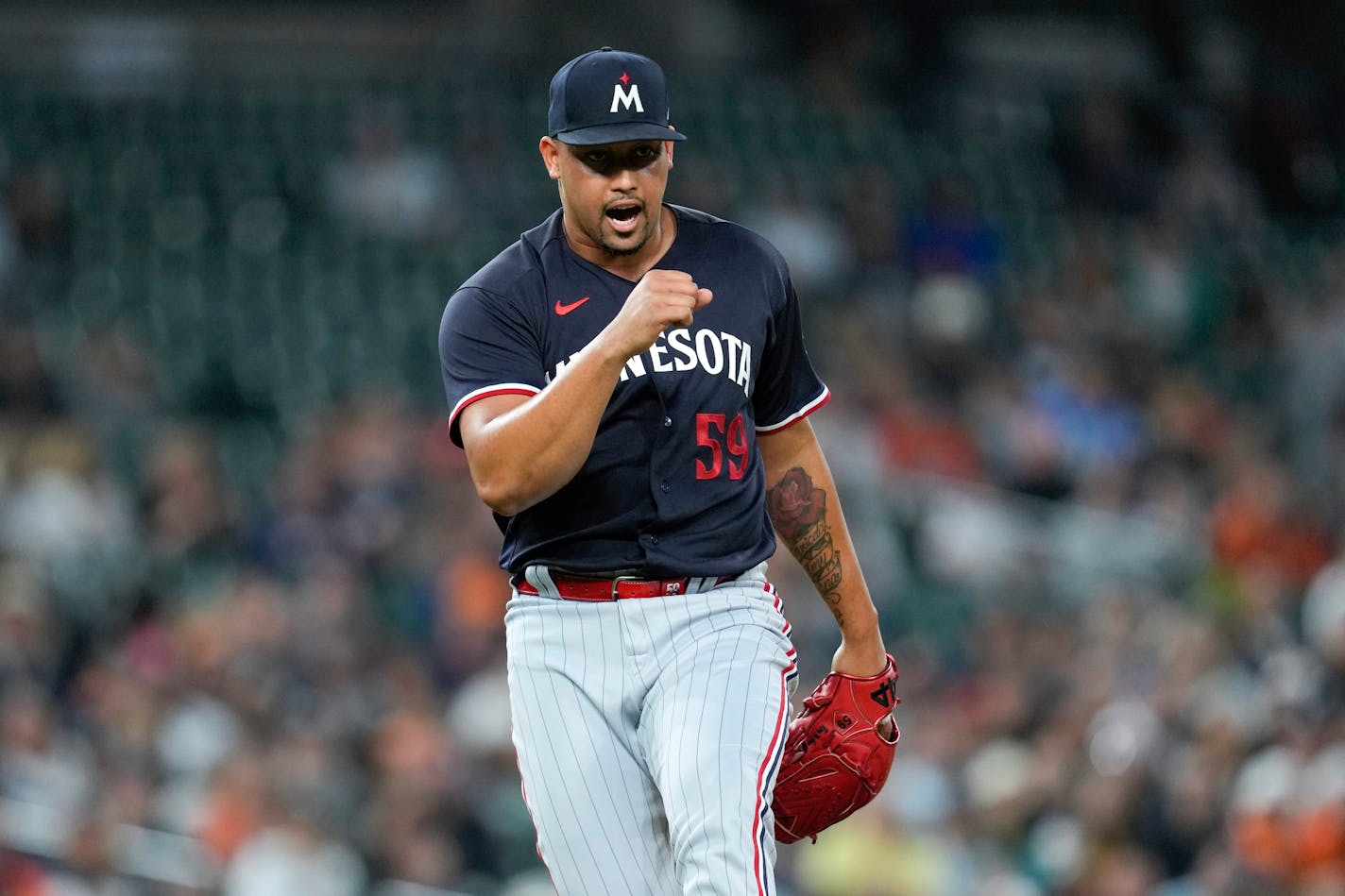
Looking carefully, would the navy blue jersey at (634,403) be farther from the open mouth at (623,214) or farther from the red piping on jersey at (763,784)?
the red piping on jersey at (763,784)

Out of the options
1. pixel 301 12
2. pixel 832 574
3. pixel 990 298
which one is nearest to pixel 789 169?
pixel 990 298

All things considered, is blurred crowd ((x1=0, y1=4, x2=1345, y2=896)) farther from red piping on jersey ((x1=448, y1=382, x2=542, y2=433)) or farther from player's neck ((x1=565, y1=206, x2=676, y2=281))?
red piping on jersey ((x1=448, y1=382, x2=542, y2=433))

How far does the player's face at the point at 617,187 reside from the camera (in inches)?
133

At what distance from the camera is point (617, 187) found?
11.1 ft

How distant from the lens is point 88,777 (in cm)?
779

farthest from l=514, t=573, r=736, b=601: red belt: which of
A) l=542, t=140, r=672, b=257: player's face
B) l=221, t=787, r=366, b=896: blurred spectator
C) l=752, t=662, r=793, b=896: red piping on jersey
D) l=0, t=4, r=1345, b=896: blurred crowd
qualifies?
l=221, t=787, r=366, b=896: blurred spectator

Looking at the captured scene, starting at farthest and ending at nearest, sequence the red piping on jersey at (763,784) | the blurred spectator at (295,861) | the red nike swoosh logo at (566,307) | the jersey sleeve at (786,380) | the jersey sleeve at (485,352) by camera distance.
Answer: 1. the blurred spectator at (295,861)
2. the jersey sleeve at (786,380)
3. the red nike swoosh logo at (566,307)
4. the jersey sleeve at (485,352)
5. the red piping on jersey at (763,784)

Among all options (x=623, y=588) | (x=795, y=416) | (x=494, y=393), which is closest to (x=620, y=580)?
(x=623, y=588)

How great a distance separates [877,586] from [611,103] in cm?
635

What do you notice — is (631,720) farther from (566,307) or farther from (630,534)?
(566,307)

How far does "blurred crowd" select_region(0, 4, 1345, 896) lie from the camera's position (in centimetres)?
739

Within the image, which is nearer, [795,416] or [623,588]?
[623,588]

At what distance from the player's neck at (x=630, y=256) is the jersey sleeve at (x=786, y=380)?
0.25m

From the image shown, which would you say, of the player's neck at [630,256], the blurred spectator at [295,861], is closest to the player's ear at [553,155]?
the player's neck at [630,256]
